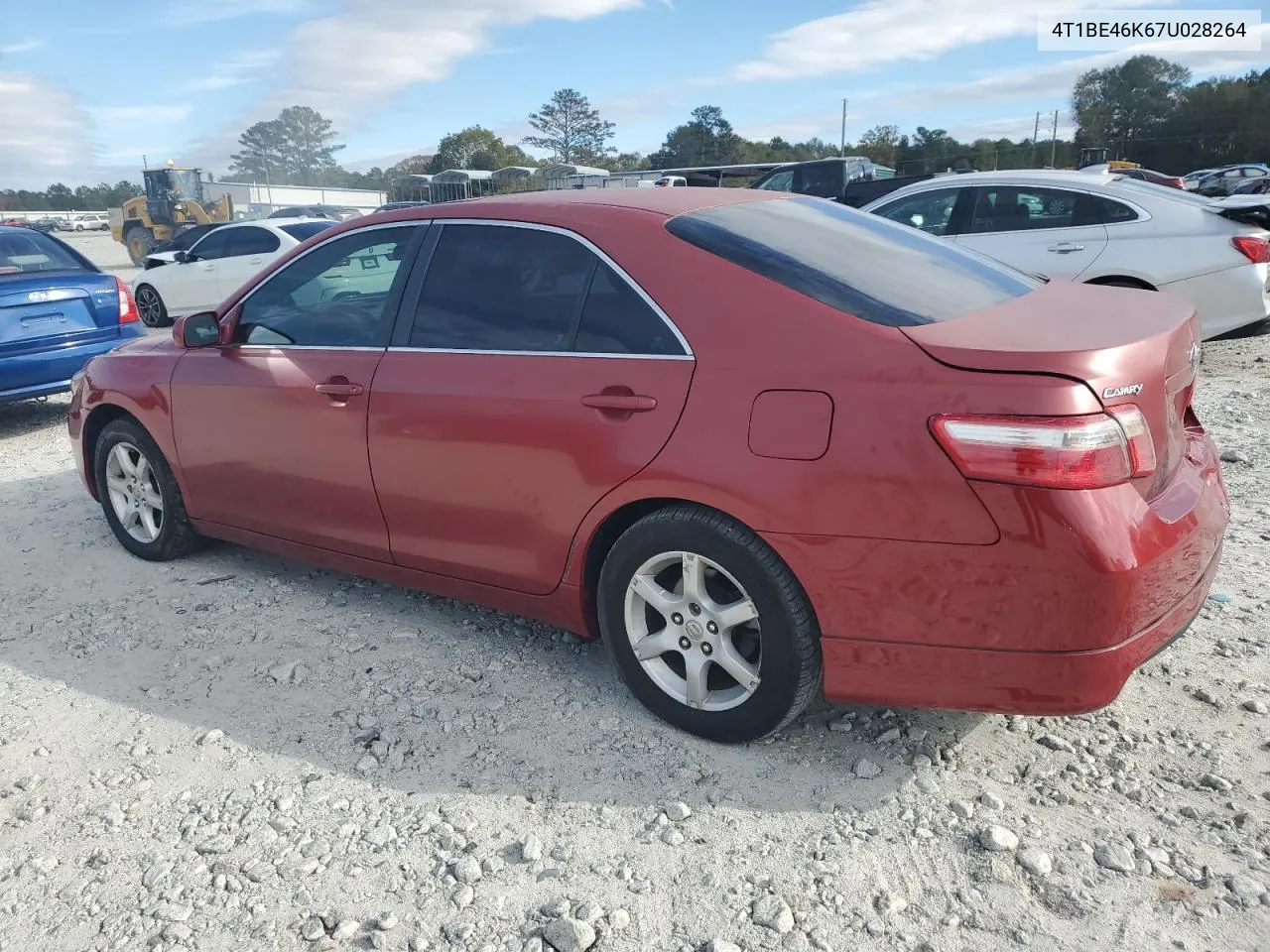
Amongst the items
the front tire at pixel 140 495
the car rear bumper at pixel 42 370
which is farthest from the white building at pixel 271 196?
the front tire at pixel 140 495

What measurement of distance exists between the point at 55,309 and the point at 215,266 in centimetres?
610

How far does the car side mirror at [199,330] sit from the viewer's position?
13.2ft

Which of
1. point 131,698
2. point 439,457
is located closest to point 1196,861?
point 439,457

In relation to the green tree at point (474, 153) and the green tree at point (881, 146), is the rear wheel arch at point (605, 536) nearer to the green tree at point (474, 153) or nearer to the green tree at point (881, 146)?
the green tree at point (881, 146)

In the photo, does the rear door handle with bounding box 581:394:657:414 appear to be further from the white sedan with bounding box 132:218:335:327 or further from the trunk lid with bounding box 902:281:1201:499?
the white sedan with bounding box 132:218:335:327

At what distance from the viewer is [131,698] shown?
11.0 feet

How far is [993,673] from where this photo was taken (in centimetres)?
241

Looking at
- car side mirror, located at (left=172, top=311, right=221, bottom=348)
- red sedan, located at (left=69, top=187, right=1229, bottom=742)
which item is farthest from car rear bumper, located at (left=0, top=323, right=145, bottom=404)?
red sedan, located at (left=69, top=187, right=1229, bottom=742)

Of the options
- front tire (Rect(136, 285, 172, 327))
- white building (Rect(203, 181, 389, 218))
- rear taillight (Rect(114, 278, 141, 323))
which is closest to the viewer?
rear taillight (Rect(114, 278, 141, 323))

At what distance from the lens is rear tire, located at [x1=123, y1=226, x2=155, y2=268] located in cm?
2950

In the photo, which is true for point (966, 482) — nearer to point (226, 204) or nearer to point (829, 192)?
point (829, 192)

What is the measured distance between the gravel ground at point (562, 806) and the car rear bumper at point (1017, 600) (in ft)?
1.18

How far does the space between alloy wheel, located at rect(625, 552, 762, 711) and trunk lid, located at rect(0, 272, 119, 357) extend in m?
6.21

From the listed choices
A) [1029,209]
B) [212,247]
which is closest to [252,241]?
[212,247]
